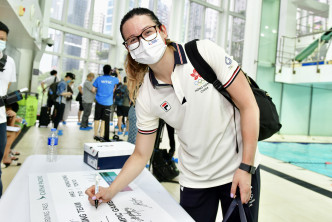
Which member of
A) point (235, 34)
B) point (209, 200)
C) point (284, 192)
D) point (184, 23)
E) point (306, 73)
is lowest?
point (284, 192)

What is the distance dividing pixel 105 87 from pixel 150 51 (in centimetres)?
439

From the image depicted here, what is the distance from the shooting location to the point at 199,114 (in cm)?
93

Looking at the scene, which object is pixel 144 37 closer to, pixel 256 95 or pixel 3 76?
pixel 256 95

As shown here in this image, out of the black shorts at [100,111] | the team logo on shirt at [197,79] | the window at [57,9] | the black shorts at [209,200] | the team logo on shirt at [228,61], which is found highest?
the window at [57,9]

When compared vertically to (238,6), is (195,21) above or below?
below

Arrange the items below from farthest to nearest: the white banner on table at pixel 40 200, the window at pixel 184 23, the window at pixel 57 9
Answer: the window at pixel 184 23, the window at pixel 57 9, the white banner on table at pixel 40 200

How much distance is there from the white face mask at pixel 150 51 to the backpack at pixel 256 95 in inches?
4.8

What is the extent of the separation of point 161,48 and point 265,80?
875 cm

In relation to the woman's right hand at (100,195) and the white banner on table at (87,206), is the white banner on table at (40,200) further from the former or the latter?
the woman's right hand at (100,195)

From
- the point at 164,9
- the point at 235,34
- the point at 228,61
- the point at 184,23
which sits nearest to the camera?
the point at 228,61

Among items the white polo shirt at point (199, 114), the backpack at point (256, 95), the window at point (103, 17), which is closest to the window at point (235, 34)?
the window at point (103, 17)

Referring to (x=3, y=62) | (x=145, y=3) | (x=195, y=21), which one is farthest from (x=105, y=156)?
(x=195, y=21)

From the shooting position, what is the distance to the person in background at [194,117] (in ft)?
2.89

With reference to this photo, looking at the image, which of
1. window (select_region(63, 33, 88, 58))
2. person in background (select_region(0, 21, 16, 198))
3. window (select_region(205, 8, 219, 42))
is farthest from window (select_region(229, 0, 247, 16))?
person in background (select_region(0, 21, 16, 198))
